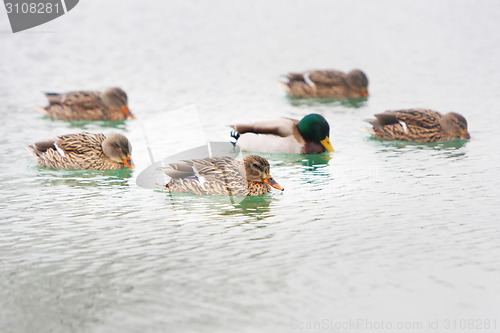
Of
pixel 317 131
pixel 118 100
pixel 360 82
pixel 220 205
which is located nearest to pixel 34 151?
pixel 118 100

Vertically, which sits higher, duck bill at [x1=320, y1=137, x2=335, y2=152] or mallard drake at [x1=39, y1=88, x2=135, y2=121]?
mallard drake at [x1=39, y1=88, x2=135, y2=121]

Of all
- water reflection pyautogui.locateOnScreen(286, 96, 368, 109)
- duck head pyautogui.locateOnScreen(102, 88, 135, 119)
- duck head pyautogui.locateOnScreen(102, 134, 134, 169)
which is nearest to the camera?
duck head pyautogui.locateOnScreen(102, 134, 134, 169)

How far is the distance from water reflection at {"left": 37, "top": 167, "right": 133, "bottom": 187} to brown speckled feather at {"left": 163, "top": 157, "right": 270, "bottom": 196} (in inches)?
41.4

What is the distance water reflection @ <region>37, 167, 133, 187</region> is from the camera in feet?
32.8

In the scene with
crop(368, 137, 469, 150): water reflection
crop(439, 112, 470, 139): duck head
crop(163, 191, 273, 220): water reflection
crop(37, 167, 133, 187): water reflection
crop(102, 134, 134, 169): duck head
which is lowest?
crop(368, 137, 469, 150): water reflection

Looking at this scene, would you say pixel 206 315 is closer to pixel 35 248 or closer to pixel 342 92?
pixel 35 248

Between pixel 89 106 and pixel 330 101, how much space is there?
554cm

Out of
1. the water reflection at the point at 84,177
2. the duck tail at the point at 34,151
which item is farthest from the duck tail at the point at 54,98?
the water reflection at the point at 84,177

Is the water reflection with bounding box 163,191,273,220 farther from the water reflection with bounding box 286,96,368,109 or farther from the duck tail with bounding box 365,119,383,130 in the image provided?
the water reflection with bounding box 286,96,368,109

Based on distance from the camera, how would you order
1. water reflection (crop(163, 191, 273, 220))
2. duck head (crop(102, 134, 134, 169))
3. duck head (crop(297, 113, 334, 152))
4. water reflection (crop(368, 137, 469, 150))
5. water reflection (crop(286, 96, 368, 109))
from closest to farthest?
water reflection (crop(163, 191, 273, 220))
duck head (crop(102, 134, 134, 169))
duck head (crop(297, 113, 334, 152))
water reflection (crop(368, 137, 469, 150))
water reflection (crop(286, 96, 368, 109))

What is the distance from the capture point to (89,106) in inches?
574

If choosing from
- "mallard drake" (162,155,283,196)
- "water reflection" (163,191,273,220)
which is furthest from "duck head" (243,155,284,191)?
"water reflection" (163,191,273,220)

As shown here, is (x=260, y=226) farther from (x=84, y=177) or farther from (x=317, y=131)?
(x=317, y=131)

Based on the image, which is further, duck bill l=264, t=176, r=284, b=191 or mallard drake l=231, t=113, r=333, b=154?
mallard drake l=231, t=113, r=333, b=154
